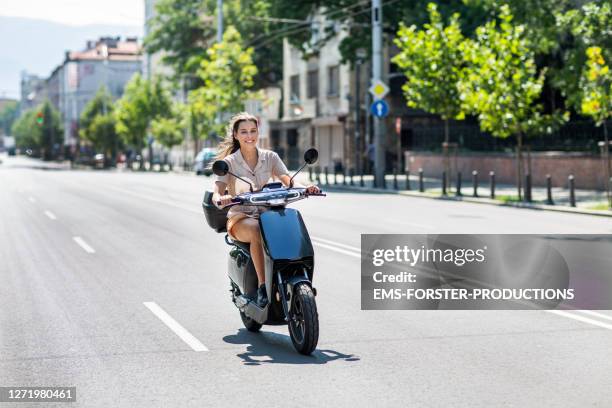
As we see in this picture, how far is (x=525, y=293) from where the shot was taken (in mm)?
10195

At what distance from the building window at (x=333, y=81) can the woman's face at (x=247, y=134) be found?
47983mm

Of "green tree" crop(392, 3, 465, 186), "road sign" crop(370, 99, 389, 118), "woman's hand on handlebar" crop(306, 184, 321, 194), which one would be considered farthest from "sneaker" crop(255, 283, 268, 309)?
"road sign" crop(370, 99, 389, 118)

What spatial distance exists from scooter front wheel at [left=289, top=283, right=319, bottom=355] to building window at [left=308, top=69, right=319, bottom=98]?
5221 centimetres

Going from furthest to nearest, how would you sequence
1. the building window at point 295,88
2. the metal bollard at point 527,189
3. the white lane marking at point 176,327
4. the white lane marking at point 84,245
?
the building window at point 295,88, the metal bollard at point 527,189, the white lane marking at point 84,245, the white lane marking at point 176,327

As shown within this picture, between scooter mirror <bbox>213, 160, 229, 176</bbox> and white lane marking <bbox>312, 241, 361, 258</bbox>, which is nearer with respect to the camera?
scooter mirror <bbox>213, 160, 229, 176</bbox>

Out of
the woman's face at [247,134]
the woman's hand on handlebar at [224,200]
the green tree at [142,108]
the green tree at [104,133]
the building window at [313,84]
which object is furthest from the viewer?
the green tree at [104,133]

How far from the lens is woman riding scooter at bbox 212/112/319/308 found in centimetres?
766

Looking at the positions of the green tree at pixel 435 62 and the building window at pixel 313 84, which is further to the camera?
the building window at pixel 313 84

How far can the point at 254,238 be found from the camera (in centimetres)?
753

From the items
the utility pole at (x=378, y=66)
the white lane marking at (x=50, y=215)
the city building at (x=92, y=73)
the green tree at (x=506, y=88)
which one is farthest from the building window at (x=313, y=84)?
the city building at (x=92, y=73)

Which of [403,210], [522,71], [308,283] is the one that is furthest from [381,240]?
[522,71]

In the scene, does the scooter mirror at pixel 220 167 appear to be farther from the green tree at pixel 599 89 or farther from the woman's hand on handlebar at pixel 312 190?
the green tree at pixel 599 89

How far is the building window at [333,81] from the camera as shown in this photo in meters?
55.8

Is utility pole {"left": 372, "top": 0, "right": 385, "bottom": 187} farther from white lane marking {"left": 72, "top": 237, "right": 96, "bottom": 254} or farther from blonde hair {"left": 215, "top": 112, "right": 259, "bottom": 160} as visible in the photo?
blonde hair {"left": 215, "top": 112, "right": 259, "bottom": 160}
